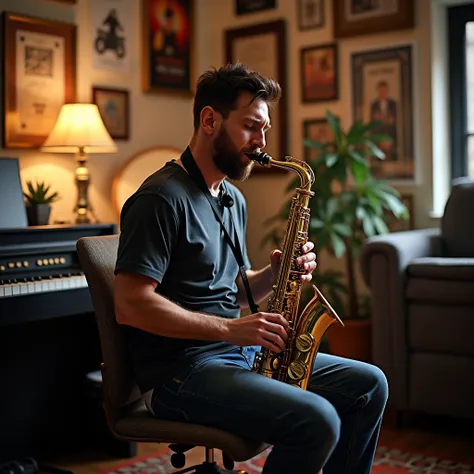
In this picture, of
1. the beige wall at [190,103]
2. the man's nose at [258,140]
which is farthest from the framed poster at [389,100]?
the man's nose at [258,140]

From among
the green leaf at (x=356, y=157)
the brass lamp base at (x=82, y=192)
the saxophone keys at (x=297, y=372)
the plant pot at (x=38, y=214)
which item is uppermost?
the green leaf at (x=356, y=157)

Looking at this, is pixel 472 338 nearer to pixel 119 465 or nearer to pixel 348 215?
pixel 348 215

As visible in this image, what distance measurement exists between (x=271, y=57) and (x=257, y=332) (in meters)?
3.30

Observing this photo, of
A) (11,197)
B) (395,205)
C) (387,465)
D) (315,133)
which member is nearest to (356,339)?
(395,205)

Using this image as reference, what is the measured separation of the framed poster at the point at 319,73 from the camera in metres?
4.64

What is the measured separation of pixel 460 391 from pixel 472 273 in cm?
48

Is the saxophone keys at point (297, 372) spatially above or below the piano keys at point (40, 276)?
below

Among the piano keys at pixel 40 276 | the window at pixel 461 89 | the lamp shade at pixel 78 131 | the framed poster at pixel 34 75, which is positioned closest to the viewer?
the piano keys at pixel 40 276

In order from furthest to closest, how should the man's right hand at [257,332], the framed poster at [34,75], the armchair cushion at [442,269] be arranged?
the framed poster at [34,75]
the armchair cushion at [442,269]
the man's right hand at [257,332]

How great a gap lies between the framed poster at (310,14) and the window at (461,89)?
2.44 feet

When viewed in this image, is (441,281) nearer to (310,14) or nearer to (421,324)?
(421,324)

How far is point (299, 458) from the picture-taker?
1748 mm

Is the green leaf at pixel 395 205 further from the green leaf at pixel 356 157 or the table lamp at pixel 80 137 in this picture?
the table lamp at pixel 80 137

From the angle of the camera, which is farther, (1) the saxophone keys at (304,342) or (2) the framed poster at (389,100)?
(2) the framed poster at (389,100)
